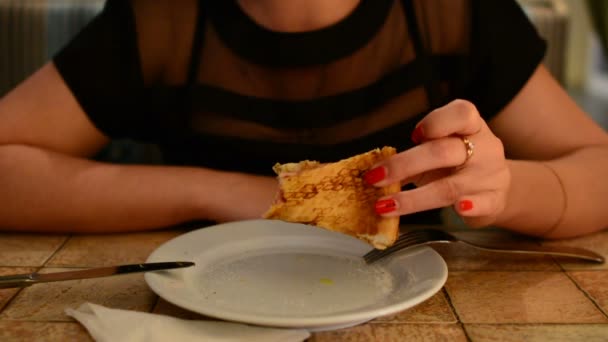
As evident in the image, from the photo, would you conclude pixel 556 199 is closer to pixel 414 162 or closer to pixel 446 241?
pixel 446 241

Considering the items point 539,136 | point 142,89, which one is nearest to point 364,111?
point 539,136

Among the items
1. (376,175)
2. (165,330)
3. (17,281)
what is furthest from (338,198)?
(17,281)

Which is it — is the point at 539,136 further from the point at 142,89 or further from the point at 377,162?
the point at 142,89

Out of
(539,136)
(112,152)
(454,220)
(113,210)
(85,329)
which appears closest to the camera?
(85,329)

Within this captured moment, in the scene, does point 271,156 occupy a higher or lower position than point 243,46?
lower

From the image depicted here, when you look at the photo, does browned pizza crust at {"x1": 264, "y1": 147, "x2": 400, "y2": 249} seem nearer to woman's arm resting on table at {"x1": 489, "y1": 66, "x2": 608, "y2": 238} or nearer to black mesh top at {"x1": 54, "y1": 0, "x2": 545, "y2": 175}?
woman's arm resting on table at {"x1": 489, "y1": 66, "x2": 608, "y2": 238}

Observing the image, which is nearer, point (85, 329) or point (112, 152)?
point (85, 329)

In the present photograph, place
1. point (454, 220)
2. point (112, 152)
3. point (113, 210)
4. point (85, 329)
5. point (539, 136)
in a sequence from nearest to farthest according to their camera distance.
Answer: point (85, 329), point (113, 210), point (539, 136), point (454, 220), point (112, 152)
